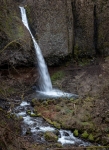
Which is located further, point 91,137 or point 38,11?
point 38,11

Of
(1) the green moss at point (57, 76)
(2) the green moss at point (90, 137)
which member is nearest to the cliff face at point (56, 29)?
(1) the green moss at point (57, 76)

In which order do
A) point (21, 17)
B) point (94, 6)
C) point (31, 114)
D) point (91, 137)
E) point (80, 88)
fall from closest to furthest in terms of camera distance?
point (91, 137) → point (31, 114) → point (80, 88) → point (21, 17) → point (94, 6)

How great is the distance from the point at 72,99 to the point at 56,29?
232 inches

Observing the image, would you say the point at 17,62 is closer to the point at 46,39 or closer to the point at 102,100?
the point at 46,39

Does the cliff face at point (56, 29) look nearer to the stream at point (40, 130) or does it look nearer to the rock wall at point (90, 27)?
the rock wall at point (90, 27)

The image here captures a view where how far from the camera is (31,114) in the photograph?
13.1 m

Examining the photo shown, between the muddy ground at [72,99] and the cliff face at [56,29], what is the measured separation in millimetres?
1005

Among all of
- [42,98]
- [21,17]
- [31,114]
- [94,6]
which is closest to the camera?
[31,114]

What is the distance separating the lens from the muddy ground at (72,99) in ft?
36.4

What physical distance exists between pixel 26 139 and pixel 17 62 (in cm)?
748

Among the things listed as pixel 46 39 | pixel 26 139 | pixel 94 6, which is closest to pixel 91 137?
pixel 26 139

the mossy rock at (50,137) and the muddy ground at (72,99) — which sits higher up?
the muddy ground at (72,99)

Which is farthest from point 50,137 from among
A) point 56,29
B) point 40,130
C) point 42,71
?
point 56,29

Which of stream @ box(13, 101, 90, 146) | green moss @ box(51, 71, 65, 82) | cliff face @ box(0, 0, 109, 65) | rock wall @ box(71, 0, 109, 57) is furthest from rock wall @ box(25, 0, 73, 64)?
stream @ box(13, 101, 90, 146)
